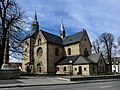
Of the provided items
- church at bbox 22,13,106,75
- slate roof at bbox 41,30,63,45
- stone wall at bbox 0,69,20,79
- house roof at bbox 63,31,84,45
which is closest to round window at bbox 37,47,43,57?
church at bbox 22,13,106,75

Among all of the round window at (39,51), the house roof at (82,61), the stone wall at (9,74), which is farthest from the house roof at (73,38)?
the stone wall at (9,74)

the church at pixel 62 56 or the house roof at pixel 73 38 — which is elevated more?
the house roof at pixel 73 38

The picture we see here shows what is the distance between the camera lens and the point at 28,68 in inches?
2437

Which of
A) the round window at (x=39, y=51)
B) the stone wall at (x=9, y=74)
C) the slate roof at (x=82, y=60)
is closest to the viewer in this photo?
the stone wall at (x=9, y=74)

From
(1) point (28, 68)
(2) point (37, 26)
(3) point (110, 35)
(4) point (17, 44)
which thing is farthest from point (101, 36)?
(4) point (17, 44)

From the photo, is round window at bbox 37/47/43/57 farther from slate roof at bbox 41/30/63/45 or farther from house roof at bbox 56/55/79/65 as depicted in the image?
house roof at bbox 56/55/79/65

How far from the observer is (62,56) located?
59.8m

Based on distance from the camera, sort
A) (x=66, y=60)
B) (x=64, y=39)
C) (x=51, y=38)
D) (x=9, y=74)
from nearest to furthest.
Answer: (x=9, y=74), (x=66, y=60), (x=51, y=38), (x=64, y=39)

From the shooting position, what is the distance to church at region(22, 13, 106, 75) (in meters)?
51.0

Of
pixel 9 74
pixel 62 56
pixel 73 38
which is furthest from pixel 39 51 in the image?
pixel 9 74

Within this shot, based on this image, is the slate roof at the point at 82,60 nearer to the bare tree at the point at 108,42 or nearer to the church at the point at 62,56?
the church at the point at 62,56

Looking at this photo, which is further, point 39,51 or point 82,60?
point 39,51

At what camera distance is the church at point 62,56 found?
2007 inches

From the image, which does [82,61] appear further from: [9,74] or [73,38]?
[9,74]
